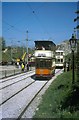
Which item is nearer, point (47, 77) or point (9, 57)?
point (47, 77)

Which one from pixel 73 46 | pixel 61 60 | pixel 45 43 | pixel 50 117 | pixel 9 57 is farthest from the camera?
pixel 9 57

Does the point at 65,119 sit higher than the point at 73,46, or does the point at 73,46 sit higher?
the point at 73,46

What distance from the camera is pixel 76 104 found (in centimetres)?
1272

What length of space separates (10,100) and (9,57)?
121 m

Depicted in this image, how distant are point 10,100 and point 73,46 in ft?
18.2

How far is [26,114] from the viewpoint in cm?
1495

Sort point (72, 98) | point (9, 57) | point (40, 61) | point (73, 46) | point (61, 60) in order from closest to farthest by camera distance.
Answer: point (72, 98) < point (73, 46) < point (40, 61) < point (61, 60) < point (9, 57)

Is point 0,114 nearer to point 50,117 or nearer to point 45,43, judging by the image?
point 50,117

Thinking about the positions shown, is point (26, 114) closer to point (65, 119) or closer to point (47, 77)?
point (65, 119)

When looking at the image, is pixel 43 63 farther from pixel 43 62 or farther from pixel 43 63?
pixel 43 62

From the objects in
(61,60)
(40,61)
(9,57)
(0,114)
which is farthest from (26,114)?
(9,57)

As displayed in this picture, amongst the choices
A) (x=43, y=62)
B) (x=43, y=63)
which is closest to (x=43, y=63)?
(x=43, y=63)

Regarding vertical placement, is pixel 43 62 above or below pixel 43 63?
above

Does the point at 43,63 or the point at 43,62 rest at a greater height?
the point at 43,62
